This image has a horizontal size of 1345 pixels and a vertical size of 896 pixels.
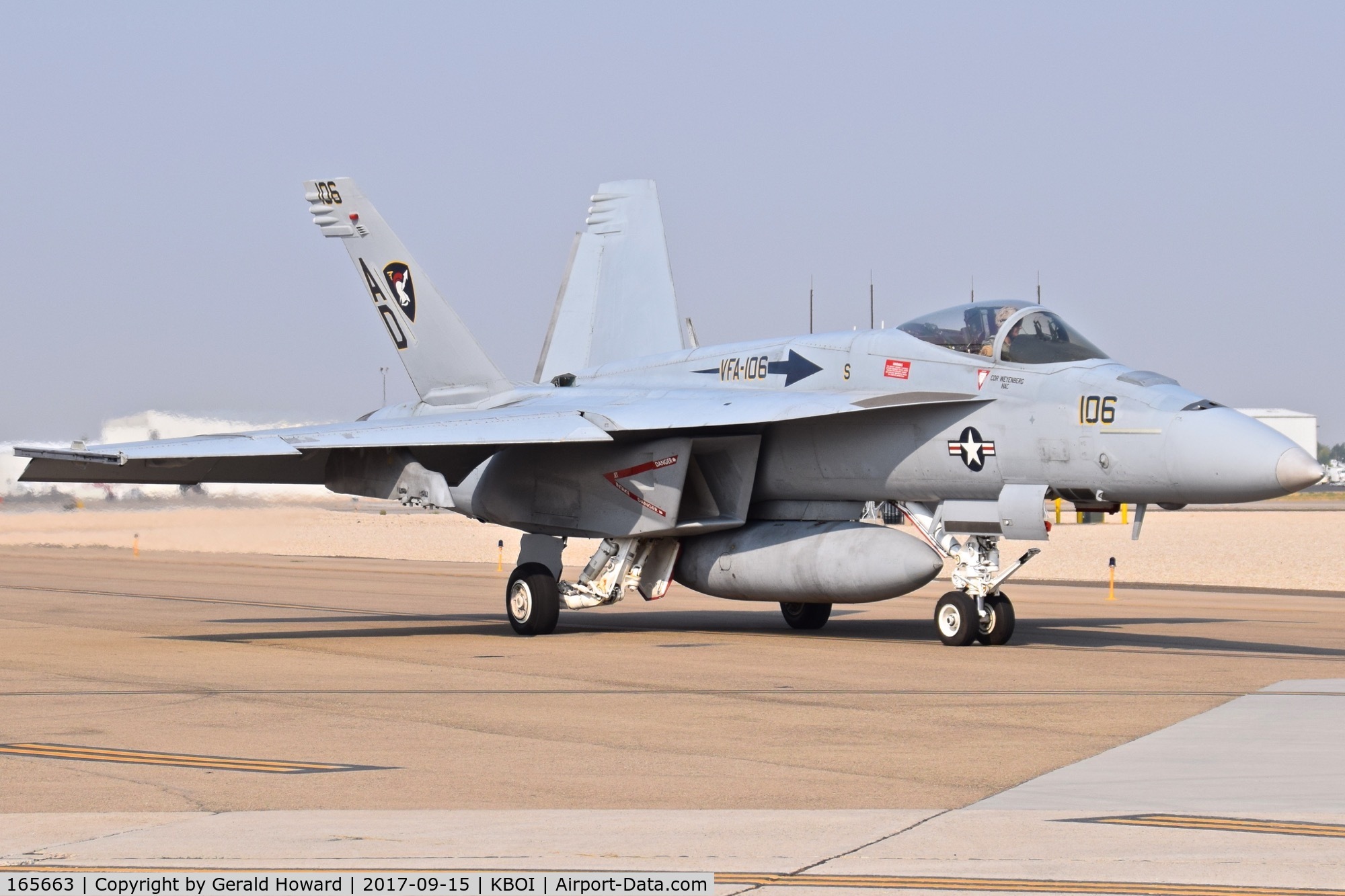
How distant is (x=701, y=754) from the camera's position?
8.60m

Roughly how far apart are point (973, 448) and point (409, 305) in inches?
342

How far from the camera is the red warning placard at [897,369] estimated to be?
623 inches

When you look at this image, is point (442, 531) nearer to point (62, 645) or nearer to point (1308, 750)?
point (62, 645)

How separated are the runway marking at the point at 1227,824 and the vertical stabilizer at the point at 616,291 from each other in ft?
50.9

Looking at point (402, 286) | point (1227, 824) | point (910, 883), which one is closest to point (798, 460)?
point (402, 286)

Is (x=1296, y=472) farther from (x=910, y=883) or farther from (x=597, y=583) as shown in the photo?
(x=910, y=883)

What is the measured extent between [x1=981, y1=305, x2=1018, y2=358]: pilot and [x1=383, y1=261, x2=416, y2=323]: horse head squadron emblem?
27.7 feet

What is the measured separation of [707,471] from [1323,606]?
9591 mm

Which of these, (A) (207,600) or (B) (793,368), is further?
(A) (207,600)

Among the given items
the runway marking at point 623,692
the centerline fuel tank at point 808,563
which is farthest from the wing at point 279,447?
the runway marking at point 623,692

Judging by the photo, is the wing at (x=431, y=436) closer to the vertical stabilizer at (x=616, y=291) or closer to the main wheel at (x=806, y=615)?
the main wheel at (x=806, y=615)

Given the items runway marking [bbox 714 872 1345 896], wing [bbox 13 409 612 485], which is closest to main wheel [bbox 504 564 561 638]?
wing [bbox 13 409 612 485]

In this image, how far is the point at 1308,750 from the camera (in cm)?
843

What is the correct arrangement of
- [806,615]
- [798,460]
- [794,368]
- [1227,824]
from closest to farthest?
[1227,824], [798,460], [794,368], [806,615]
